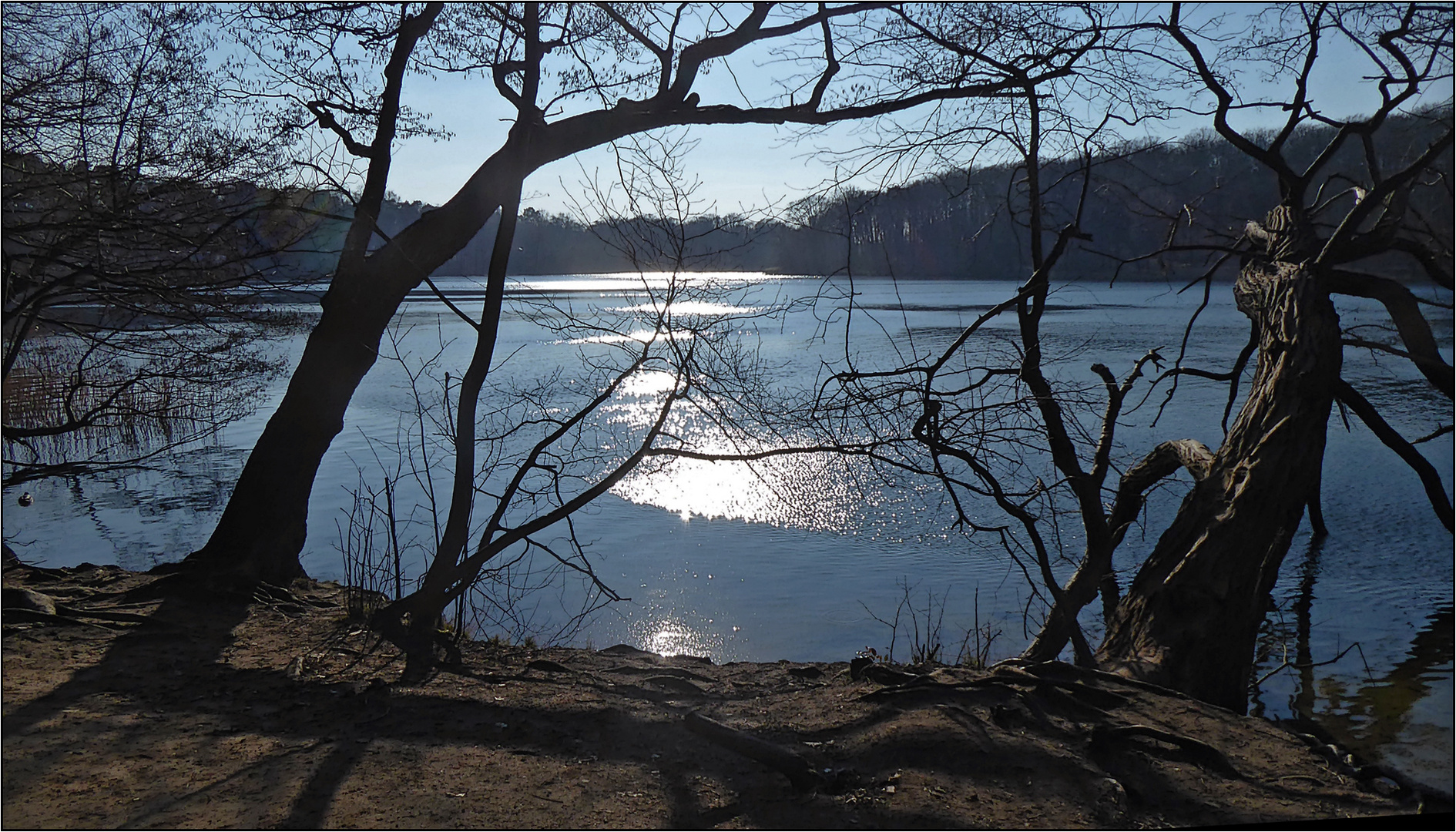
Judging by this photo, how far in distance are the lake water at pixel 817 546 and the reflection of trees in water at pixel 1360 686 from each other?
15 millimetres

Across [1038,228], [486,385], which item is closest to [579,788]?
[1038,228]

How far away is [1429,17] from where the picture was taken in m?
4.89

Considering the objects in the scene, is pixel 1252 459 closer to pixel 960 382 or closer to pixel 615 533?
pixel 615 533

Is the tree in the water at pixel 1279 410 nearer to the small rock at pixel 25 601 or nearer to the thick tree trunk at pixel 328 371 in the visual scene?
the thick tree trunk at pixel 328 371

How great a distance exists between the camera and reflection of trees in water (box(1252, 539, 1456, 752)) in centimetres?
537

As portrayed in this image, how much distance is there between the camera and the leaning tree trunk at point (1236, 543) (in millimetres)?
4234

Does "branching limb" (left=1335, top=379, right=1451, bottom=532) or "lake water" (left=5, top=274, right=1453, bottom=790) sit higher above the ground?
"branching limb" (left=1335, top=379, right=1451, bottom=532)

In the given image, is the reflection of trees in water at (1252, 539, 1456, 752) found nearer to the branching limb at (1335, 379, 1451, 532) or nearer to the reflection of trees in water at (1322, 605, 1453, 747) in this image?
the reflection of trees in water at (1322, 605, 1453, 747)

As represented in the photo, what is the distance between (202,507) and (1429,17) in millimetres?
10726

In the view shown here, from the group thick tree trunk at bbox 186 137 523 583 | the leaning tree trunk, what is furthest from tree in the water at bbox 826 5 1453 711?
thick tree trunk at bbox 186 137 523 583

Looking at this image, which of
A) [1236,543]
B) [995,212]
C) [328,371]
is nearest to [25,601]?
[328,371]

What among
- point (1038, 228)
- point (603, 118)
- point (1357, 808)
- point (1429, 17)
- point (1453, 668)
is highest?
point (1429, 17)

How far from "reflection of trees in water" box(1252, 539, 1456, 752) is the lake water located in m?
0.02

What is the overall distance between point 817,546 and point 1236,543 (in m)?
4.48
